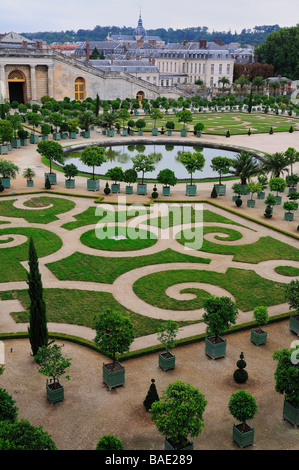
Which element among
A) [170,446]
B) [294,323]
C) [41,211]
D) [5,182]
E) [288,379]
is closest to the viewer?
[170,446]

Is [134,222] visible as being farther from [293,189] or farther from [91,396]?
[91,396]

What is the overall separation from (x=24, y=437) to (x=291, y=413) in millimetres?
10834

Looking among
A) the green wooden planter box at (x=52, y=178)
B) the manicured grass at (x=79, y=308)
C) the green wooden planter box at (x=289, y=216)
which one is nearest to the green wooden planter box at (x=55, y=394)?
the manicured grass at (x=79, y=308)

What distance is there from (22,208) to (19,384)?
26.6 m

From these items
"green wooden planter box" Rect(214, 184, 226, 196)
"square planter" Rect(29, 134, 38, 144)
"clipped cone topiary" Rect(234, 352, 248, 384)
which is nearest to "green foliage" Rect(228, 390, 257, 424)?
"clipped cone topiary" Rect(234, 352, 248, 384)

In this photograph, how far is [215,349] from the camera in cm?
2702

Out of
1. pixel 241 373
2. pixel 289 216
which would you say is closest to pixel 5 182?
pixel 289 216

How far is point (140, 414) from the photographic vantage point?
74.6 feet

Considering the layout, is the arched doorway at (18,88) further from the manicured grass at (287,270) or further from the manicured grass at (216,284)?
the manicured grass at (287,270)

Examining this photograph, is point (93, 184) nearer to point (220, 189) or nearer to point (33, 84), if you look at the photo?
point (220, 189)

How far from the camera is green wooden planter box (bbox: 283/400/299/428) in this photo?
22016mm

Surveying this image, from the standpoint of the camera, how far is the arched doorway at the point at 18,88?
4488 inches

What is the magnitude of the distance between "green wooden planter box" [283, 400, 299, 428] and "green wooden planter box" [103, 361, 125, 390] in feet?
23.7
